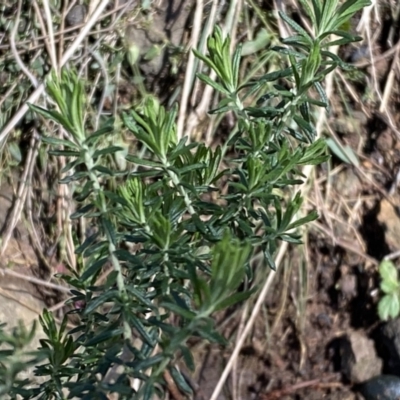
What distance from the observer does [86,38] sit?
200cm

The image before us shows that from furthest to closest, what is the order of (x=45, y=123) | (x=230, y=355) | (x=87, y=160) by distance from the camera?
(x=230, y=355)
(x=45, y=123)
(x=87, y=160)

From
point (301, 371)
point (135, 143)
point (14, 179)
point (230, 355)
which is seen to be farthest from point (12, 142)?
point (301, 371)

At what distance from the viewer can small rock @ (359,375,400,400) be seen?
2031 mm

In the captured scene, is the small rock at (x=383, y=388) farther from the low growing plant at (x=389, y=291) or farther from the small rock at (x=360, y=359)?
the low growing plant at (x=389, y=291)

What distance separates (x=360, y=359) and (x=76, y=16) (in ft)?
4.63

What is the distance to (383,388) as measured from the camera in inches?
80.3

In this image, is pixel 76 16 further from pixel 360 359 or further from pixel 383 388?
pixel 383 388

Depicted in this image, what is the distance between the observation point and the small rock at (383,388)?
2031 millimetres

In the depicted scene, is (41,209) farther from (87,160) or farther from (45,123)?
(87,160)

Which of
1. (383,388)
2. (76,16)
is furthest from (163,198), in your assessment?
(383,388)

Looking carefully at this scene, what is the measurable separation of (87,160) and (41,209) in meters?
1.28

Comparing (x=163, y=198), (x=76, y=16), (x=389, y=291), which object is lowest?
(x=389, y=291)

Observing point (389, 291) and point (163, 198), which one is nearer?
point (163, 198)

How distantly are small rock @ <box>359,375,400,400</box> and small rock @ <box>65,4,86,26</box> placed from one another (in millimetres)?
1467
